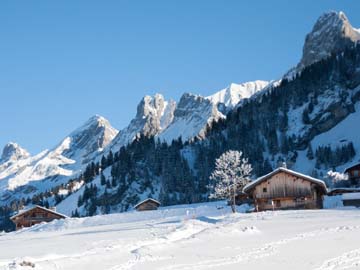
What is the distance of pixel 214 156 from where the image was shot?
644 ft

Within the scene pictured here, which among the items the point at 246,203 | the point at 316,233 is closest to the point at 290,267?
the point at 316,233

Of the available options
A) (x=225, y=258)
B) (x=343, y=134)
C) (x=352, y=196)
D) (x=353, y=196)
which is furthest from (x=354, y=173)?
(x=225, y=258)

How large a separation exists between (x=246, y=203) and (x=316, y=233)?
232 feet

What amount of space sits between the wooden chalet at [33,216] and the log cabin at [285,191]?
5234cm

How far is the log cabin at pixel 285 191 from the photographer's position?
7512 cm

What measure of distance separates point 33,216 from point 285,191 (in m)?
59.2

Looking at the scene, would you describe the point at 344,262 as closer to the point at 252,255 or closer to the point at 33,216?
the point at 252,255

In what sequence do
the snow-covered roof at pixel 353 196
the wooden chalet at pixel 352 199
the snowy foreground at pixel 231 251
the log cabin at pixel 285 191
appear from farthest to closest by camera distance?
the log cabin at pixel 285 191
the snow-covered roof at pixel 353 196
the wooden chalet at pixel 352 199
the snowy foreground at pixel 231 251

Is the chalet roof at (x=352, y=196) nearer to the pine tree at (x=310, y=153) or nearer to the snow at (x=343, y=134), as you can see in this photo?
the snow at (x=343, y=134)

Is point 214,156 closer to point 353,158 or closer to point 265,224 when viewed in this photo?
point 353,158

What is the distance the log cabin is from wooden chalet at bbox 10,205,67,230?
172ft

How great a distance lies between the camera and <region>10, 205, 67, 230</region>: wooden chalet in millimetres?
113750

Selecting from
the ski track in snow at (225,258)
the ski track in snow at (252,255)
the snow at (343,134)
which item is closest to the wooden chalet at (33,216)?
the ski track in snow at (225,258)

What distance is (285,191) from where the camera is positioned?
250 ft
